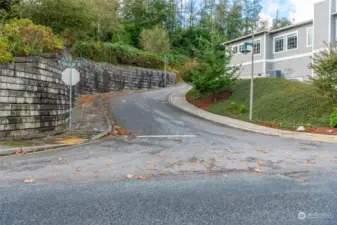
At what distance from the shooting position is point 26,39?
49.8 ft

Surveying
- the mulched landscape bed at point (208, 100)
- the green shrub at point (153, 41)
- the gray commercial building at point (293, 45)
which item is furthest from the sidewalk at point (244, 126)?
the green shrub at point (153, 41)

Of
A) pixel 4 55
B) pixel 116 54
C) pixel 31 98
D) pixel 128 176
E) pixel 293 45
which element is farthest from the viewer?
pixel 116 54

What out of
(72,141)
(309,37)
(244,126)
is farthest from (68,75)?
(309,37)

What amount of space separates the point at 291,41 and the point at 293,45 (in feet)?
1.57

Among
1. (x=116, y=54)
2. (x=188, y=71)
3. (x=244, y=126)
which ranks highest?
(x=116, y=54)

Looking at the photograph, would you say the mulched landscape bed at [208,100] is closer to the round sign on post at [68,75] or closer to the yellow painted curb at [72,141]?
the round sign on post at [68,75]

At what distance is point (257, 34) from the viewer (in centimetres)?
3186

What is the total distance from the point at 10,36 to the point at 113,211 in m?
12.1

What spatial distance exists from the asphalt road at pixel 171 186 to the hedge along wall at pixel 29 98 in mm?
2993

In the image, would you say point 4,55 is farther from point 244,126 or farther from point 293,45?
point 293,45

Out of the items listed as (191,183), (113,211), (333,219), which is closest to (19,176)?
(113,211)

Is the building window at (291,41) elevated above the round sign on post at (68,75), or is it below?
above

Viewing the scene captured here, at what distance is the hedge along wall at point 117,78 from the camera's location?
28.1 meters

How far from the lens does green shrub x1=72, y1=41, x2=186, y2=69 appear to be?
3111cm
